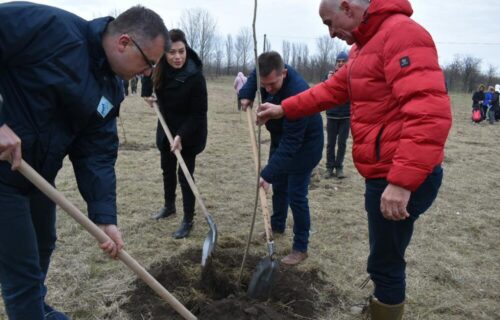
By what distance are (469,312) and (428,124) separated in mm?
2123

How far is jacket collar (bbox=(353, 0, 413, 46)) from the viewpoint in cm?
226

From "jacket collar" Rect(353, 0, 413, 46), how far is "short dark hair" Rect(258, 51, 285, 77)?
4.40 ft

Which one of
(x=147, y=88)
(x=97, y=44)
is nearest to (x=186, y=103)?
(x=147, y=88)

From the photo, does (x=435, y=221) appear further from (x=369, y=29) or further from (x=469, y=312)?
(x=369, y=29)

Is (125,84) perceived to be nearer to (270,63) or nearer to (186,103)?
(186,103)

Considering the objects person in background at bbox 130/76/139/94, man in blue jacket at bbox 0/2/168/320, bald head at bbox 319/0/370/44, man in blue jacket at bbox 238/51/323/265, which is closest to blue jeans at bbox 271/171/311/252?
man in blue jacket at bbox 238/51/323/265

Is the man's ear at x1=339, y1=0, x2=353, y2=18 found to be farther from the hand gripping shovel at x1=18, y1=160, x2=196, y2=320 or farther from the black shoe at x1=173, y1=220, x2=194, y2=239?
the black shoe at x1=173, y1=220, x2=194, y2=239

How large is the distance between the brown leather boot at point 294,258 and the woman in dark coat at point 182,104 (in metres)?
1.13

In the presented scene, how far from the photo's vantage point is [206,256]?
352cm

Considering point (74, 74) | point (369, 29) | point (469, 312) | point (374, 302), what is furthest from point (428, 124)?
point (469, 312)

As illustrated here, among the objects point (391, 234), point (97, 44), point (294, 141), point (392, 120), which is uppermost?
point (97, 44)

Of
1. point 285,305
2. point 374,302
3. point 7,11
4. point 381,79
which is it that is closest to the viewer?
point 7,11

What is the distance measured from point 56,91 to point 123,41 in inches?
15.8

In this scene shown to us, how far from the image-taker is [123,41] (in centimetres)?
216
